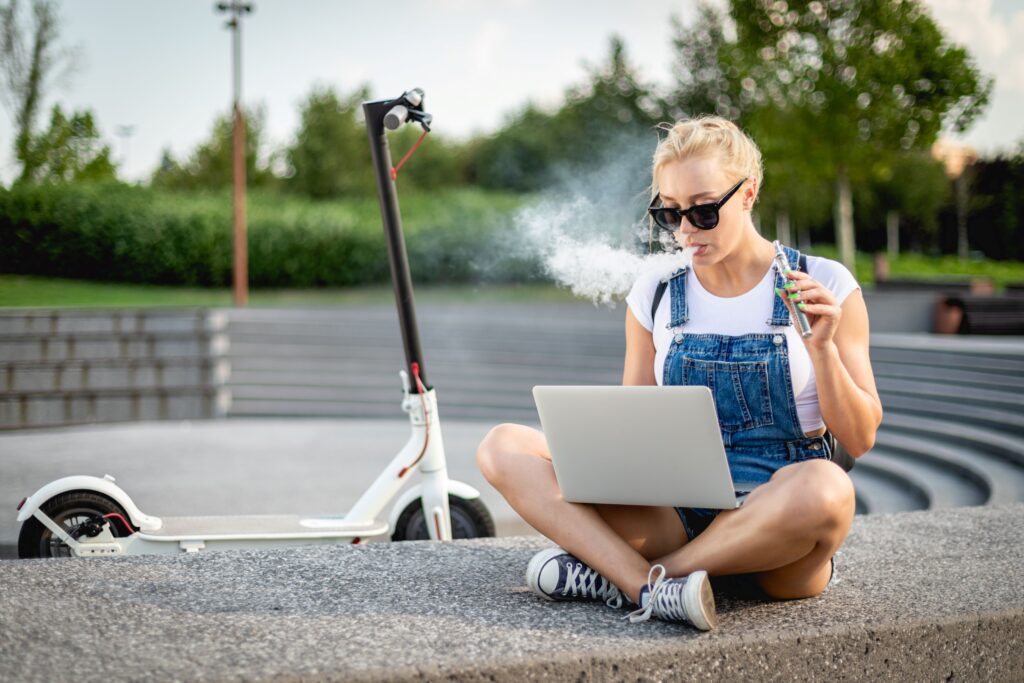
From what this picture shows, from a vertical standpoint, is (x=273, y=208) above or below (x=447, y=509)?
above

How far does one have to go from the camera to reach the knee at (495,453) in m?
2.61

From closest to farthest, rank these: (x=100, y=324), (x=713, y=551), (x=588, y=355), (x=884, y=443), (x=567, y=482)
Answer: (x=713, y=551) < (x=567, y=482) < (x=884, y=443) < (x=100, y=324) < (x=588, y=355)

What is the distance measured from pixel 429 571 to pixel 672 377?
90 centimetres

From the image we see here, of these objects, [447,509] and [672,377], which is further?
[447,509]

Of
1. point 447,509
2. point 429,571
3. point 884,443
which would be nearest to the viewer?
point 429,571

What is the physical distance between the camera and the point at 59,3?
5.49 m

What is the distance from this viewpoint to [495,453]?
2.62 meters

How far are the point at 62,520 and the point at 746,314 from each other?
7.71ft

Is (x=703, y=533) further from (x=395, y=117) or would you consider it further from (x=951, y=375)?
(x=951, y=375)

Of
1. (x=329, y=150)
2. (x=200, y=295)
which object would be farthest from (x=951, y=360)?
(x=329, y=150)

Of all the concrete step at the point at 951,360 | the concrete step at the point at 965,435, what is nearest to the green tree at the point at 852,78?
the concrete step at the point at 951,360

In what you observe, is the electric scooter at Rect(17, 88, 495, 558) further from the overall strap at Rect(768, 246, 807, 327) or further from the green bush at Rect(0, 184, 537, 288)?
the green bush at Rect(0, 184, 537, 288)

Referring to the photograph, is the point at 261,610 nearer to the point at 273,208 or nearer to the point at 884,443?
the point at 884,443

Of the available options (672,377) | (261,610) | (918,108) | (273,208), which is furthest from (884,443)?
(273,208)
